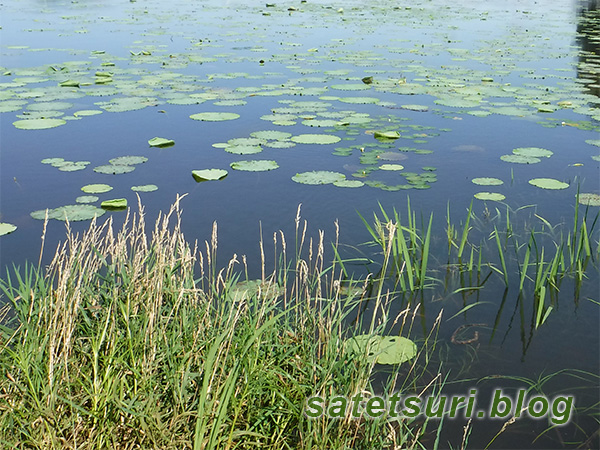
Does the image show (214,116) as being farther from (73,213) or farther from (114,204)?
(73,213)

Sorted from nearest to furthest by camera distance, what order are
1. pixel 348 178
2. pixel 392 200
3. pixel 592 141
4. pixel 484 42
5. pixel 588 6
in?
1. pixel 392 200
2. pixel 348 178
3. pixel 592 141
4. pixel 484 42
5. pixel 588 6

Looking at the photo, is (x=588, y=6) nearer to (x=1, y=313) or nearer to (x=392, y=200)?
(x=392, y=200)

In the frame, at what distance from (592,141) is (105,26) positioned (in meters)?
10.8

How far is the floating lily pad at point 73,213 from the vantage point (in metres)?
4.09

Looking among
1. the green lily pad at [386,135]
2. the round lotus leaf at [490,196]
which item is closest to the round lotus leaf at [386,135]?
the green lily pad at [386,135]

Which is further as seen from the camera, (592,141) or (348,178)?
(592,141)

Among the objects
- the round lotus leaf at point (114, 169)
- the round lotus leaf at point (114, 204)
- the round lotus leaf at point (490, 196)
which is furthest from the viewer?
the round lotus leaf at point (114, 169)

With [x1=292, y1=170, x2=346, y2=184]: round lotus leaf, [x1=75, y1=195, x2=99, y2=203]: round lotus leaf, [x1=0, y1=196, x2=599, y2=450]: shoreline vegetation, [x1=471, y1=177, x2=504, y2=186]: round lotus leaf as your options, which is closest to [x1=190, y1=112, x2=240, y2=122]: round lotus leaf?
[x1=292, y1=170, x2=346, y2=184]: round lotus leaf

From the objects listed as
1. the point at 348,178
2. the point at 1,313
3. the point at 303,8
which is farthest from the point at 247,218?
the point at 303,8

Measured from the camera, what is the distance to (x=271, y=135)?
19.1 feet

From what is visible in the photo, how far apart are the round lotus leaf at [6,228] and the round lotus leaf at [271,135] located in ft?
7.95

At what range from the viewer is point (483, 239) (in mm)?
3898

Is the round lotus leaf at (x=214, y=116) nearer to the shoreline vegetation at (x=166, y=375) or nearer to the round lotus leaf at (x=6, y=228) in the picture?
the round lotus leaf at (x=6, y=228)

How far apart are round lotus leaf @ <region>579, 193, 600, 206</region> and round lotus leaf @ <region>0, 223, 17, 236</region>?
374cm
